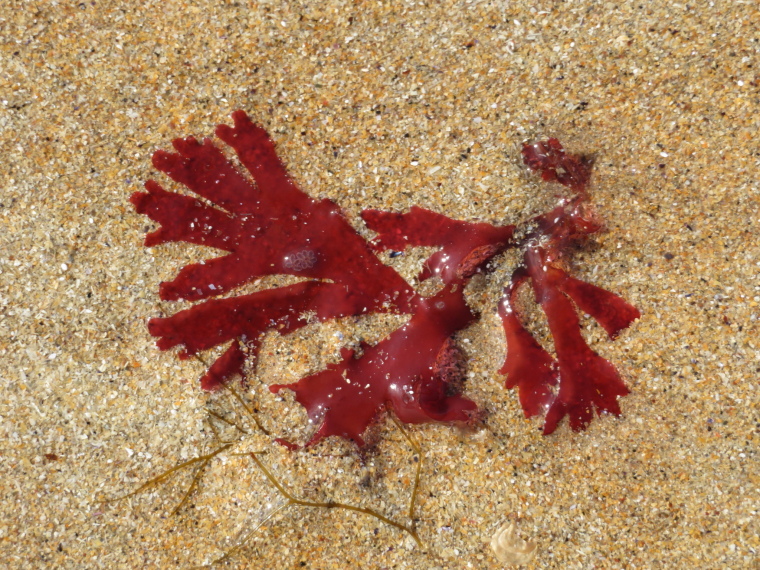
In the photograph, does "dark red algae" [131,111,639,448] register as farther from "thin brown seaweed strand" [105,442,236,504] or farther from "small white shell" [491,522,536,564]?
"small white shell" [491,522,536,564]

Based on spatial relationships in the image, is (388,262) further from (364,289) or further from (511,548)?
(511,548)

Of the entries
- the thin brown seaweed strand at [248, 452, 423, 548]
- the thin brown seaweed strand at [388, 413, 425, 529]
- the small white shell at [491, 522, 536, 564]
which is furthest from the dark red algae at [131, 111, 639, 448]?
the small white shell at [491, 522, 536, 564]

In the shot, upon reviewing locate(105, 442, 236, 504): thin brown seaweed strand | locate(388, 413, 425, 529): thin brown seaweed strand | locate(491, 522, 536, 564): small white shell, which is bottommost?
locate(491, 522, 536, 564): small white shell

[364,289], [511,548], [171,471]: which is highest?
[364,289]

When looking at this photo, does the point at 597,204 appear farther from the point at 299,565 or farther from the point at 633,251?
the point at 299,565

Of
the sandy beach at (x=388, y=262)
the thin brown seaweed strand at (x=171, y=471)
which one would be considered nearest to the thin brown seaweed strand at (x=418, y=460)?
the sandy beach at (x=388, y=262)

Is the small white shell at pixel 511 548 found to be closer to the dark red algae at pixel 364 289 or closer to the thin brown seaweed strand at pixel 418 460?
the thin brown seaweed strand at pixel 418 460

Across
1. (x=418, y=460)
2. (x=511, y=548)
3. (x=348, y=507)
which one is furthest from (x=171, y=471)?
(x=511, y=548)
